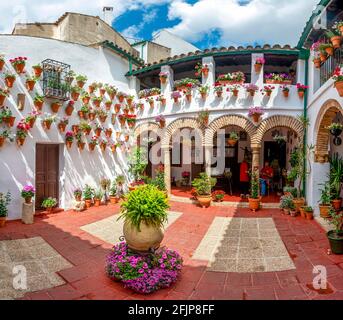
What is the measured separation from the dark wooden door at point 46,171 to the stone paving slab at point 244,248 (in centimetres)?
601

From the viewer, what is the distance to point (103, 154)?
11164mm

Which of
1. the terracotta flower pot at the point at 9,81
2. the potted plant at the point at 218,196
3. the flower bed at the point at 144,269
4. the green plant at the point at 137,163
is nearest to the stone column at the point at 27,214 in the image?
the terracotta flower pot at the point at 9,81

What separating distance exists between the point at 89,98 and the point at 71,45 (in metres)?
2.09

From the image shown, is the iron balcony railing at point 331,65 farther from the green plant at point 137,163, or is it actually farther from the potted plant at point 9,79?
the potted plant at point 9,79

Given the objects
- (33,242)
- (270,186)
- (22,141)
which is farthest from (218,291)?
(270,186)

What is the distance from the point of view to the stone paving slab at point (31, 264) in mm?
4242

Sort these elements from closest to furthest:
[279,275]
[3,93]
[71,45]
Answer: [279,275]
[3,93]
[71,45]

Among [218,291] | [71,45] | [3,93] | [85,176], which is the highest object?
[71,45]

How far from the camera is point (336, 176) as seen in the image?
24.9 feet

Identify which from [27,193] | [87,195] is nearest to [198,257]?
[27,193]

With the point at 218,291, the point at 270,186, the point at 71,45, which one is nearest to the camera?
the point at 218,291

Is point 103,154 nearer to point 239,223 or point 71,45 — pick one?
point 71,45

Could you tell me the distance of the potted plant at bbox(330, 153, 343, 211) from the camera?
7.54 m

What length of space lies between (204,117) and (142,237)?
7048mm
